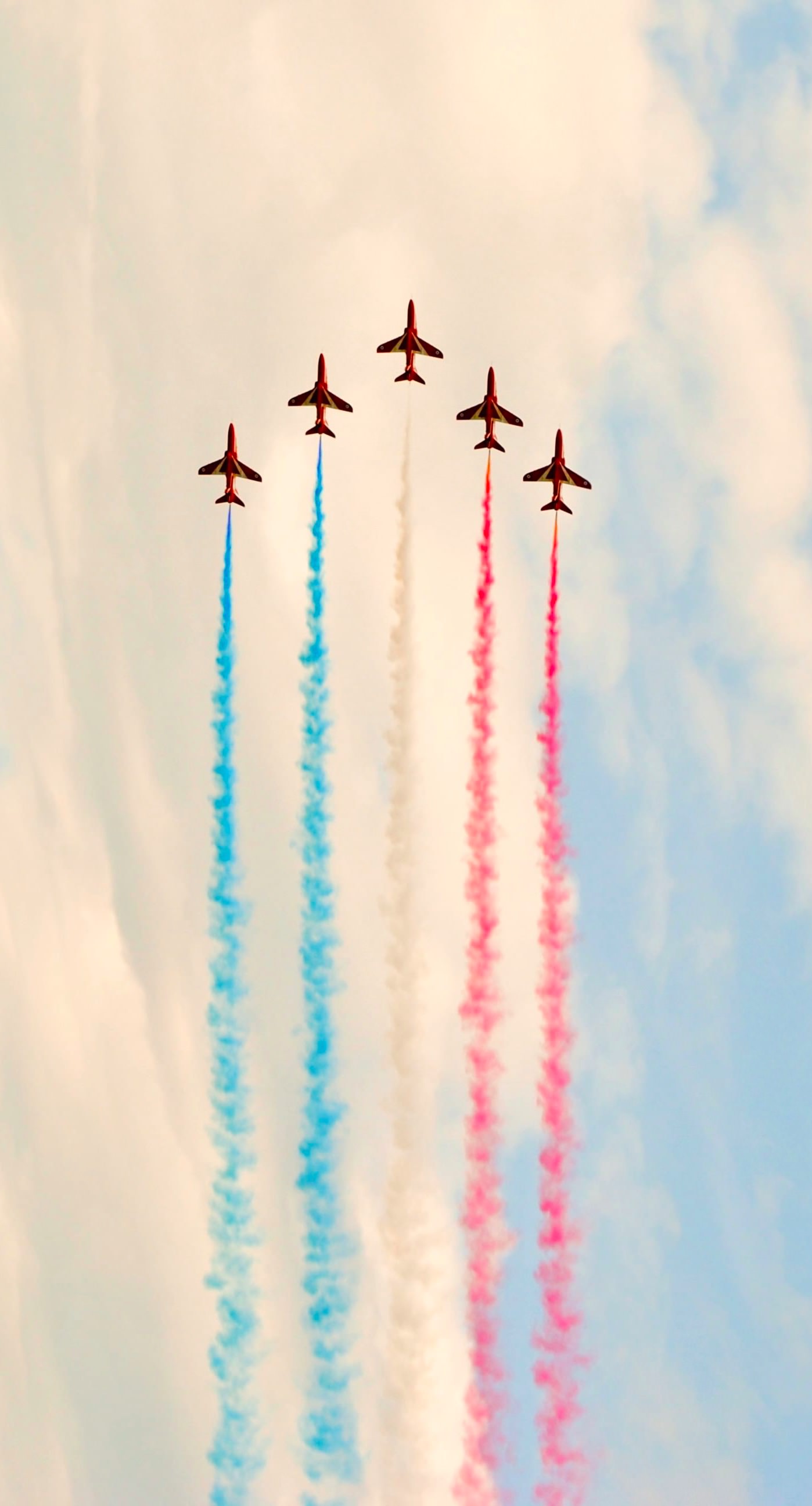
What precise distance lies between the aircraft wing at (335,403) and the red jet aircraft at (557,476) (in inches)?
339

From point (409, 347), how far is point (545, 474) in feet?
27.5

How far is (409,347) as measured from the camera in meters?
95.2

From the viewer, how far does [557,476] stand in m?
97.3

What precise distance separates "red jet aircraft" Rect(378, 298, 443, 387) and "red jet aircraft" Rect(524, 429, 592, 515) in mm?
6883

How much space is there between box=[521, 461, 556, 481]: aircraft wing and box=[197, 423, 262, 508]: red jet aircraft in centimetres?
1227

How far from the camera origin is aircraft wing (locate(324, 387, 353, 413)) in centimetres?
9662

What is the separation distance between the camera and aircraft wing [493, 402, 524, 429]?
9550 cm

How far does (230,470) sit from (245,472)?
931 mm

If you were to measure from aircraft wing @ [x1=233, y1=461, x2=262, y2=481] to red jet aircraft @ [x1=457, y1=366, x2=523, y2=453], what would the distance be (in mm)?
9913

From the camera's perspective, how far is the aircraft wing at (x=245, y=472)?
322ft

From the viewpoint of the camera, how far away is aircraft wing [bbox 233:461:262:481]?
98000 millimetres

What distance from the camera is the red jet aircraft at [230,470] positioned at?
97750mm

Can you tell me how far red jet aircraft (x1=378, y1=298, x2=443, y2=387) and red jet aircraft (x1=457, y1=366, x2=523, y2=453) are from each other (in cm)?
255

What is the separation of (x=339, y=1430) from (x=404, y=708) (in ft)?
98.0
